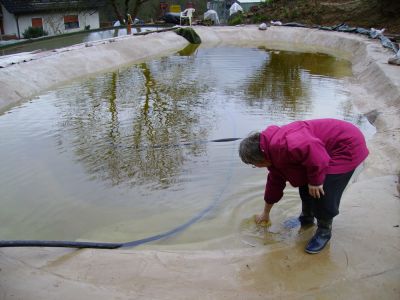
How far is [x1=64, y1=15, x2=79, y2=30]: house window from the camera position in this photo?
104ft

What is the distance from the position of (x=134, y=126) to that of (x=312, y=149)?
490 centimetres

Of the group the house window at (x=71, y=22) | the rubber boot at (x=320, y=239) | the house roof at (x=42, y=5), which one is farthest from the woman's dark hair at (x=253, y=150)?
the house window at (x=71, y=22)

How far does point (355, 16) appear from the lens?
70.2 ft

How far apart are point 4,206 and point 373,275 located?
403cm

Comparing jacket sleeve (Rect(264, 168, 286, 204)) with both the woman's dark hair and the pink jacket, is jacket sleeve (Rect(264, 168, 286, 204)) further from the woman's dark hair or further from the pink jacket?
the woman's dark hair

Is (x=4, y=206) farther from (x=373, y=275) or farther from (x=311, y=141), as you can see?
(x=373, y=275)

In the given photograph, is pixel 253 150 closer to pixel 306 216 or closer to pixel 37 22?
pixel 306 216

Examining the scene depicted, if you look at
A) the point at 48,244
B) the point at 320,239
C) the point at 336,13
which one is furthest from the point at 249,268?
the point at 336,13

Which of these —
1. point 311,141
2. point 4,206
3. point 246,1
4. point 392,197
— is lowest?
point 4,206

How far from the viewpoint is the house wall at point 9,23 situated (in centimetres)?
2930

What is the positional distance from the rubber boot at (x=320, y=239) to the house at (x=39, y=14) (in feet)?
98.5

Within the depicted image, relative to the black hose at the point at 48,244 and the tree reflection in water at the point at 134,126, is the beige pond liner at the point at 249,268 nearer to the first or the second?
the black hose at the point at 48,244

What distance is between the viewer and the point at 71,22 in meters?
32.2

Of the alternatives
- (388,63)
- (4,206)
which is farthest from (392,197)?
(388,63)
